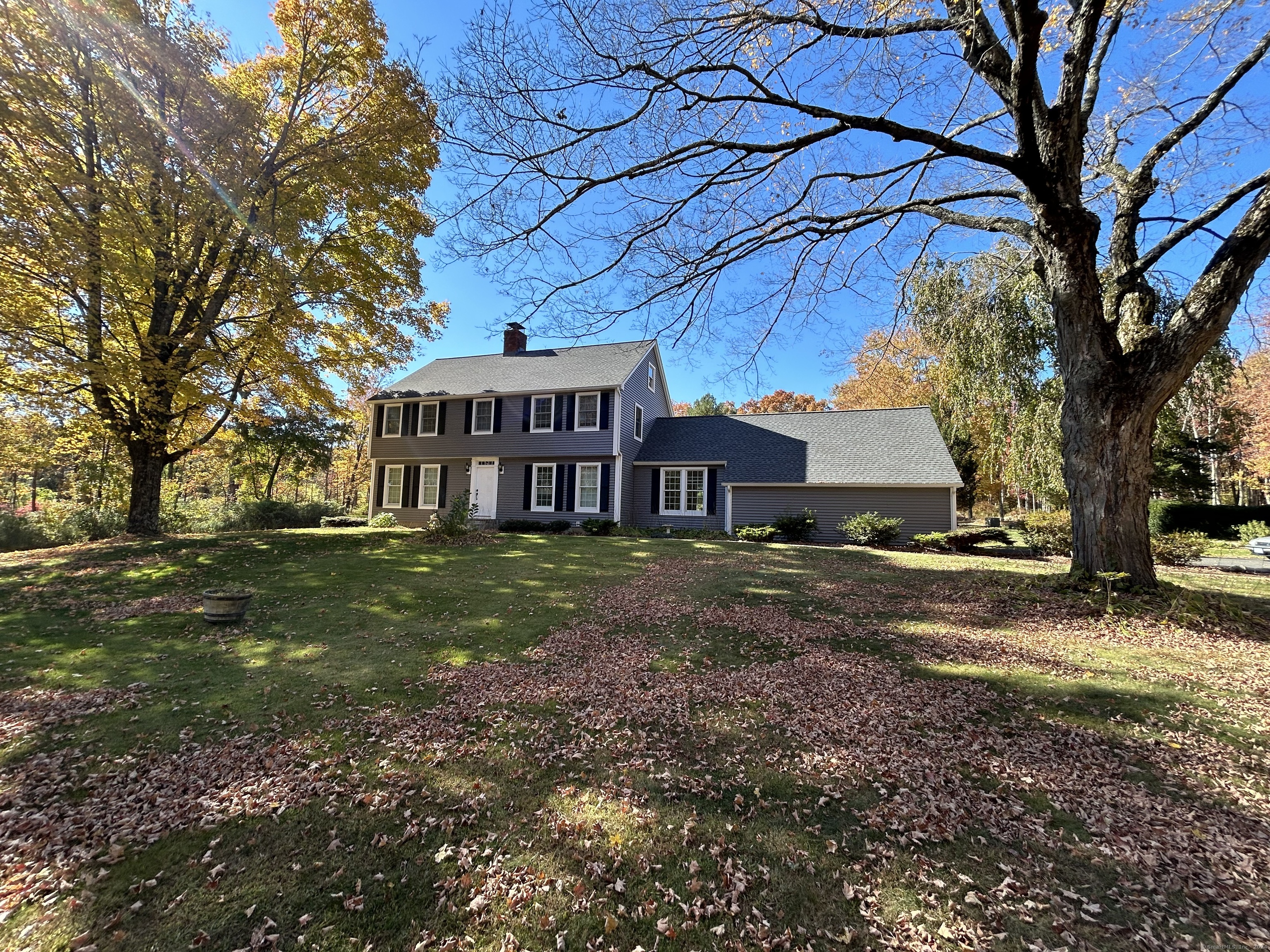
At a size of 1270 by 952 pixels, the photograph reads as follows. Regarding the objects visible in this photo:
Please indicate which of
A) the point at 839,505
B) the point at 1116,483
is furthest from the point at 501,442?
the point at 1116,483

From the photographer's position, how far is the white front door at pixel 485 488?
812 inches

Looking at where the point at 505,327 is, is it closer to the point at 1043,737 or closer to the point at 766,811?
the point at 766,811

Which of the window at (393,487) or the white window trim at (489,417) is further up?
the white window trim at (489,417)

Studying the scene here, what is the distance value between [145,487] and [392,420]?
9964mm

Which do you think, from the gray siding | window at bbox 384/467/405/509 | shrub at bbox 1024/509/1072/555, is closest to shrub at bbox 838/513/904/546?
shrub at bbox 1024/509/1072/555

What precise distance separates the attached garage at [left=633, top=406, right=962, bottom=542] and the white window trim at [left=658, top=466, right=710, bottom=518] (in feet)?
0.11

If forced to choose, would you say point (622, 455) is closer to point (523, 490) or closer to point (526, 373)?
point (523, 490)

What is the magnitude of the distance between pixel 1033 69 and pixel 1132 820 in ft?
24.1

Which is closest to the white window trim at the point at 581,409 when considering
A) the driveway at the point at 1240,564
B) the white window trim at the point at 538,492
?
the white window trim at the point at 538,492

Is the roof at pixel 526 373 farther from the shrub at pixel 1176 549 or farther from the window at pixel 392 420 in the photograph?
the shrub at pixel 1176 549

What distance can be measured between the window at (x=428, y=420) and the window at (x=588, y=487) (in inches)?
267

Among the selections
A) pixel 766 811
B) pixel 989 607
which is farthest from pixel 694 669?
pixel 989 607

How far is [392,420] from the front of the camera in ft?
73.0

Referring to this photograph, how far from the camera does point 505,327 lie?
18.6 ft
